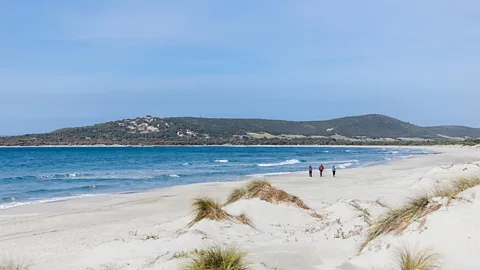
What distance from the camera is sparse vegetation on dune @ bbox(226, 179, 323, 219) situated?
13.9 metres

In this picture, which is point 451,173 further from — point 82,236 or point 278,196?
point 82,236

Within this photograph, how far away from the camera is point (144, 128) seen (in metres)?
176

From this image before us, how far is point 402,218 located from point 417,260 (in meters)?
1.60

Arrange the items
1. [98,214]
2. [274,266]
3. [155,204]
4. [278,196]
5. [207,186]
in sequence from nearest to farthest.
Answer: [274,266]
[278,196]
[98,214]
[155,204]
[207,186]

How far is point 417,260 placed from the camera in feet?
19.8

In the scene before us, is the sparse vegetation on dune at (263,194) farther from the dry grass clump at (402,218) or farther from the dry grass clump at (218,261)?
the dry grass clump at (218,261)

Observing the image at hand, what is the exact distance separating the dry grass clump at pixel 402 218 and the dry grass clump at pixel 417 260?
0.86 m

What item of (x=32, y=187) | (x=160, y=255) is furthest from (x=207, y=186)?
(x=160, y=255)

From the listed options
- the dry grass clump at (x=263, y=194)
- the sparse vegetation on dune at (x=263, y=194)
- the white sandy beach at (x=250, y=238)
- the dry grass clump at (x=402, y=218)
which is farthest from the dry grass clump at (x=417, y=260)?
the dry grass clump at (x=263, y=194)

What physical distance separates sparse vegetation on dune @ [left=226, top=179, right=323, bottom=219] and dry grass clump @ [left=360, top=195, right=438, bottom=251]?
572 centimetres

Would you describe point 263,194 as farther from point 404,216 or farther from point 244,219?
point 404,216

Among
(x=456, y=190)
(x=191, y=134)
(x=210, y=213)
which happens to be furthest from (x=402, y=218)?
(x=191, y=134)

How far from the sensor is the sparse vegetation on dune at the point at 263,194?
13934mm

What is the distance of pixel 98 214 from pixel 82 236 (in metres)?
4.83
